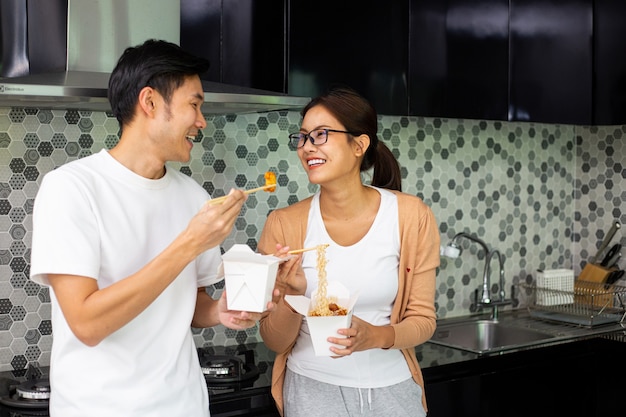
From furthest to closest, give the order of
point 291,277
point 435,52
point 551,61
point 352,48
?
point 551,61, point 435,52, point 352,48, point 291,277

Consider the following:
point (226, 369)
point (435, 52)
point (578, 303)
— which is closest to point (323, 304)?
point (226, 369)

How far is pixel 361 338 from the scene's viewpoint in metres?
2.10

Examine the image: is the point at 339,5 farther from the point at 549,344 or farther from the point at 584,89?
the point at 549,344

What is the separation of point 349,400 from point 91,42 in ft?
4.04

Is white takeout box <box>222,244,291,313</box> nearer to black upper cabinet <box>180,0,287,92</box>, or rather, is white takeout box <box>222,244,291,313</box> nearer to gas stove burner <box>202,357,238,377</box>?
gas stove burner <box>202,357,238,377</box>

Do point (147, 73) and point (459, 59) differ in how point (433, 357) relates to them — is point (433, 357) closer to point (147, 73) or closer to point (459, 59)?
point (459, 59)

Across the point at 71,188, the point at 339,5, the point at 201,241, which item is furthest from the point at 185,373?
the point at 339,5

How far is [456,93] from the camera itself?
3.12 meters

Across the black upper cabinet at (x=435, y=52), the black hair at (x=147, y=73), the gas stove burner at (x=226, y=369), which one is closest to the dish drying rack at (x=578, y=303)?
the black upper cabinet at (x=435, y=52)

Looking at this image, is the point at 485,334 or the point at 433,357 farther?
the point at 485,334

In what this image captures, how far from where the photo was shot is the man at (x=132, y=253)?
164 cm

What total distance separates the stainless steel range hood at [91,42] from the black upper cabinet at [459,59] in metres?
0.71

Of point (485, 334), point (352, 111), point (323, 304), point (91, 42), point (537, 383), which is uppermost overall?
point (91, 42)

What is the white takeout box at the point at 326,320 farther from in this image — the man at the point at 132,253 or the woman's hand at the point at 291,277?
the man at the point at 132,253
